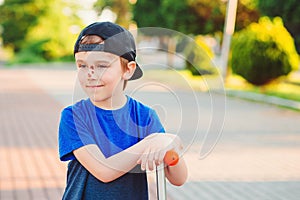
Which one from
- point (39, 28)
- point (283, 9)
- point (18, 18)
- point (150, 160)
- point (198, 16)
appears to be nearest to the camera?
point (150, 160)

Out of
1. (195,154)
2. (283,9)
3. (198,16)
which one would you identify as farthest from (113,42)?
(198,16)

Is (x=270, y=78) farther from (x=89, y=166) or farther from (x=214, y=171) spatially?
(x=89, y=166)

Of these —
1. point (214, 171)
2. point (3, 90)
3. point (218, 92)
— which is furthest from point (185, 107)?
point (3, 90)

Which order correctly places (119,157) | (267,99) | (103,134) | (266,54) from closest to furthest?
(119,157) → (103,134) → (267,99) → (266,54)

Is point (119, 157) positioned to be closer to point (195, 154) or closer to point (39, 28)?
point (195, 154)

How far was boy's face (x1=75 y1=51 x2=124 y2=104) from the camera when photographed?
4.81ft

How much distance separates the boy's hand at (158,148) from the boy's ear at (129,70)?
0.75 feet

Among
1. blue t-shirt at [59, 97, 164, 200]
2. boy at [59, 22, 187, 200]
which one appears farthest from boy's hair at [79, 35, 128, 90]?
blue t-shirt at [59, 97, 164, 200]

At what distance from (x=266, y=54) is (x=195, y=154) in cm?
1426

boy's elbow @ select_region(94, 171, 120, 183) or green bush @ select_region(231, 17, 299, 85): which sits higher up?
boy's elbow @ select_region(94, 171, 120, 183)

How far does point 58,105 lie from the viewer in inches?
537

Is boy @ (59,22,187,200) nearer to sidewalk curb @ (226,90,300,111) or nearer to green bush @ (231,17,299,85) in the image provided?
sidewalk curb @ (226,90,300,111)

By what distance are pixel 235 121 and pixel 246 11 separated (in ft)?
46.2

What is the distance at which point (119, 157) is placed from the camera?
4.80ft
